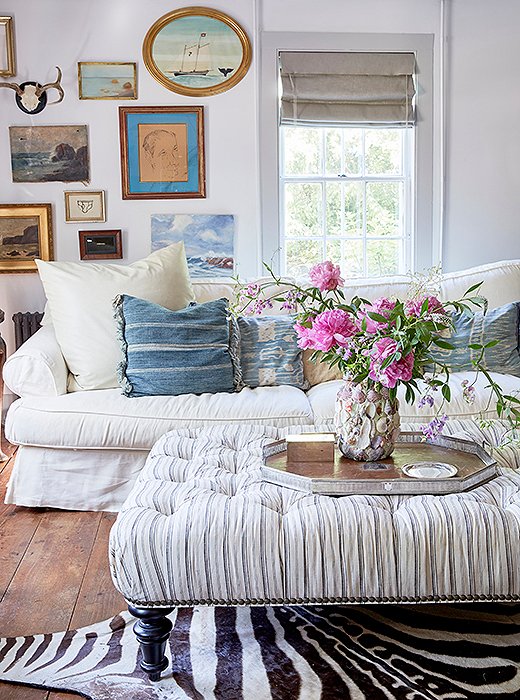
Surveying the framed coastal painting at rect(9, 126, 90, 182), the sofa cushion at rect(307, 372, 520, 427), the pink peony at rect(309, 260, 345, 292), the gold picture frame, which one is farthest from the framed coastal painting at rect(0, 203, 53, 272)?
the pink peony at rect(309, 260, 345, 292)

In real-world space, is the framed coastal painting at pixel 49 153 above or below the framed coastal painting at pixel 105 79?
below

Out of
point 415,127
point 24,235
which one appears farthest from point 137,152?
point 415,127

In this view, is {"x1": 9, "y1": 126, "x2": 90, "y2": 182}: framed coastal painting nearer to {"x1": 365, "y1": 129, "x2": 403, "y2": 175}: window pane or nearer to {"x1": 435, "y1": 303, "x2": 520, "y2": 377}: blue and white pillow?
{"x1": 365, "y1": 129, "x2": 403, "y2": 175}: window pane

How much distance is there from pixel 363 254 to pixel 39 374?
6.96 ft

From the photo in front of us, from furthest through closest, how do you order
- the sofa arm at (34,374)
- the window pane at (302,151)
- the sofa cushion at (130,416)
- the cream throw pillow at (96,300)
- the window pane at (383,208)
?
the window pane at (383,208) < the window pane at (302,151) < the cream throw pillow at (96,300) < the sofa arm at (34,374) < the sofa cushion at (130,416)

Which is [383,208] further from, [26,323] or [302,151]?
[26,323]

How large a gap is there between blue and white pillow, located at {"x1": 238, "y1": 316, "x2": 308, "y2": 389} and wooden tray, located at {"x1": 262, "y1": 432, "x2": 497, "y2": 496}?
1.15 meters

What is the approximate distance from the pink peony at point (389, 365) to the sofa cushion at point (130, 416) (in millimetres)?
1108

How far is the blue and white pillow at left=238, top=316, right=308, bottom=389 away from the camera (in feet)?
12.7

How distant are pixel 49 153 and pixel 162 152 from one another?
2.03 ft

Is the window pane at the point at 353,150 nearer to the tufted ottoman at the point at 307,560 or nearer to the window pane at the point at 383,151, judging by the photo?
the window pane at the point at 383,151

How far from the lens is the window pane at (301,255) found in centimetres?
491

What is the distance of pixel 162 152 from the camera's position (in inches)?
188

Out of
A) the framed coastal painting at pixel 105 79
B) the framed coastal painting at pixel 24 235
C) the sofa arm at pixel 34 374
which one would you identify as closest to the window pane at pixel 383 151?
the framed coastal painting at pixel 105 79
